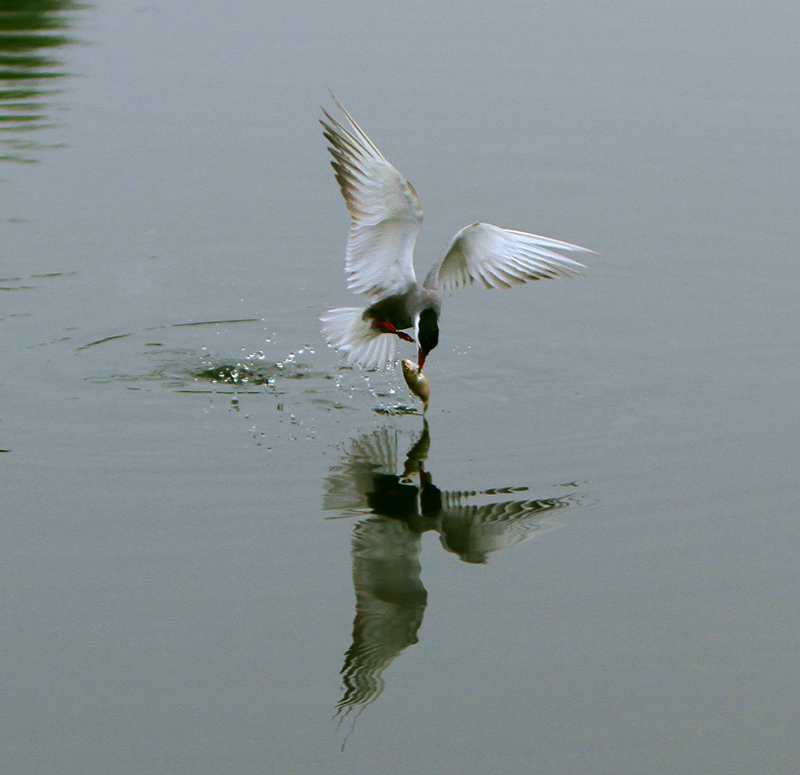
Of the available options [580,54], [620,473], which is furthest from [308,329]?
[580,54]

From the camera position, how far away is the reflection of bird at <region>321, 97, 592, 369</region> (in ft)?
20.7

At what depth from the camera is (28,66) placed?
515 inches

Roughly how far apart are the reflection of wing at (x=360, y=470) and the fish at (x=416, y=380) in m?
0.30

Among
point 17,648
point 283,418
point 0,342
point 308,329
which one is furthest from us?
point 308,329

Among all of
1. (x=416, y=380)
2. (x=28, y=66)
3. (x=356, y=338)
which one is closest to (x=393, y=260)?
(x=356, y=338)

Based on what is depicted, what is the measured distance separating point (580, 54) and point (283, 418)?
26.9 ft

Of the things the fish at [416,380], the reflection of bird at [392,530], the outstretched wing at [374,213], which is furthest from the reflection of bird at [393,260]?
the reflection of bird at [392,530]

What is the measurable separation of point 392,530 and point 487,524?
1.37ft

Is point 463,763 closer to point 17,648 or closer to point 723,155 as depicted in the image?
point 17,648

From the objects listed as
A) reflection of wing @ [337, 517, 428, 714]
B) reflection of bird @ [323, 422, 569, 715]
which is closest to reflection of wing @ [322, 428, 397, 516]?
reflection of bird @ [323, 422, 569, 715]

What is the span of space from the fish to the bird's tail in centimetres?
61

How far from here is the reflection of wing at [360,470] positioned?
216 inches

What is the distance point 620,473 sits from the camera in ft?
19.0

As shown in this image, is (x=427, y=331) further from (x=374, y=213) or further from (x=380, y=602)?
(x=380, y=602)
